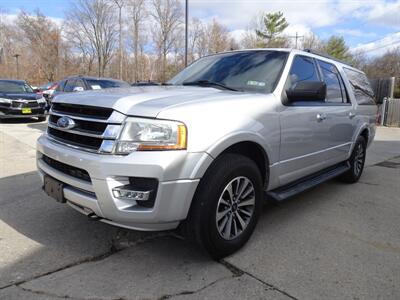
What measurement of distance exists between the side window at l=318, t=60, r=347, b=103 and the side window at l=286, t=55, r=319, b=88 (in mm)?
298

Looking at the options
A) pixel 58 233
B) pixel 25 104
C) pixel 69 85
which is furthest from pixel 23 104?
pixel 58 233

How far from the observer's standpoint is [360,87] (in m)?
5.82

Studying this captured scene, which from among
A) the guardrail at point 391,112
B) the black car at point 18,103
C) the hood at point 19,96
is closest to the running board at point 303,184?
the black car at point 18,103

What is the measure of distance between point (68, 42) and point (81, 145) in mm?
54285

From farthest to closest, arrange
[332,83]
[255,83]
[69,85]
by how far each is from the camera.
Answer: [69,85] → [332,83] → [255,83]

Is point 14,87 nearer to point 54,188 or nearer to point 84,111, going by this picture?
point 54,188

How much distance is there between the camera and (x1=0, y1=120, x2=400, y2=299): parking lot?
2.70m

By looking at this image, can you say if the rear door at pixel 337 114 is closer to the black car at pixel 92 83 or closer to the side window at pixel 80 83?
the black car at pixel 92 83

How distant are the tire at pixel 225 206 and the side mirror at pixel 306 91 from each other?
853 mm

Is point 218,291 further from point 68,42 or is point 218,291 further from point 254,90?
point 68,42

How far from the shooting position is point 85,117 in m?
2.94

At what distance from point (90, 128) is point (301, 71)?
2.44 metres

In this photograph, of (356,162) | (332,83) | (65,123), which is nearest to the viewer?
(65,123)

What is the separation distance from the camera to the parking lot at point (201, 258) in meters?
2.70
